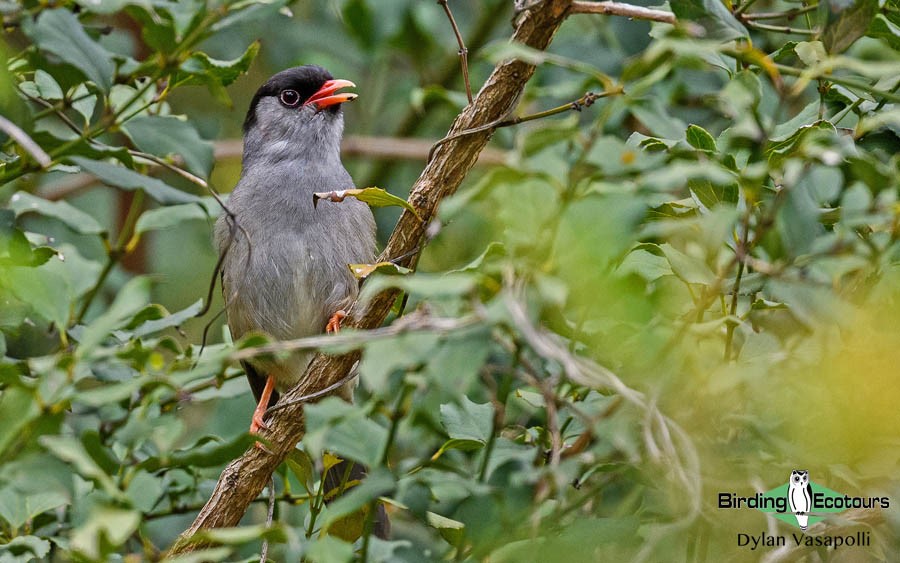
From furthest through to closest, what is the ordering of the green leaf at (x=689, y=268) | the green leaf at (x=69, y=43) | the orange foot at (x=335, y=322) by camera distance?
the orange foot at (x=335, y=322) → the green leaf at (x=69, y=43) → the green leaf at (x=689, y=268)

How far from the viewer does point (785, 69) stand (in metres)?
2.08

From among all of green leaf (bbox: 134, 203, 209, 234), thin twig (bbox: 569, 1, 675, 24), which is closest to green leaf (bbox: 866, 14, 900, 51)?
thin twig (bbox: 569, 1, 675, 24)

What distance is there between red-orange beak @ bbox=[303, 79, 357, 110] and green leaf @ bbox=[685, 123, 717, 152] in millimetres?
2793

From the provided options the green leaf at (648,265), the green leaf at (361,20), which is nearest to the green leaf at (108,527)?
the green leaf at (648,265)

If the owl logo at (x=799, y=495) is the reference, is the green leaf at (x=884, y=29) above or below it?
above

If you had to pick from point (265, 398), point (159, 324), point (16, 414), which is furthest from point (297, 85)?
point (16, 414)

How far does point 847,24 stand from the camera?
2.42 m

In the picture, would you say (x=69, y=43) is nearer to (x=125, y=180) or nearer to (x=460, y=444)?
(x=125, y=180)

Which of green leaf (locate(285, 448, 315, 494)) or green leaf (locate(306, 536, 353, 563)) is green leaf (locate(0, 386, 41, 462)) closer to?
green leaf (locate(306, 536, 353, 563))

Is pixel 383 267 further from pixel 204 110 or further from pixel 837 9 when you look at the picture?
pixel 204 110

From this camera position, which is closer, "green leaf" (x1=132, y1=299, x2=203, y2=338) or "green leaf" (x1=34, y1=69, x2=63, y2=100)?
"green leaf" (x1=34, y1=69, x2=63, y2=100)

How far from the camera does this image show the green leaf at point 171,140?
248 centimetres

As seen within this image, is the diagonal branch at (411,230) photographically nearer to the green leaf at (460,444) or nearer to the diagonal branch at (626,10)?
the diagonal branch at (626,10)

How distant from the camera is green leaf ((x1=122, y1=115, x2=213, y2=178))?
8.15 feet
